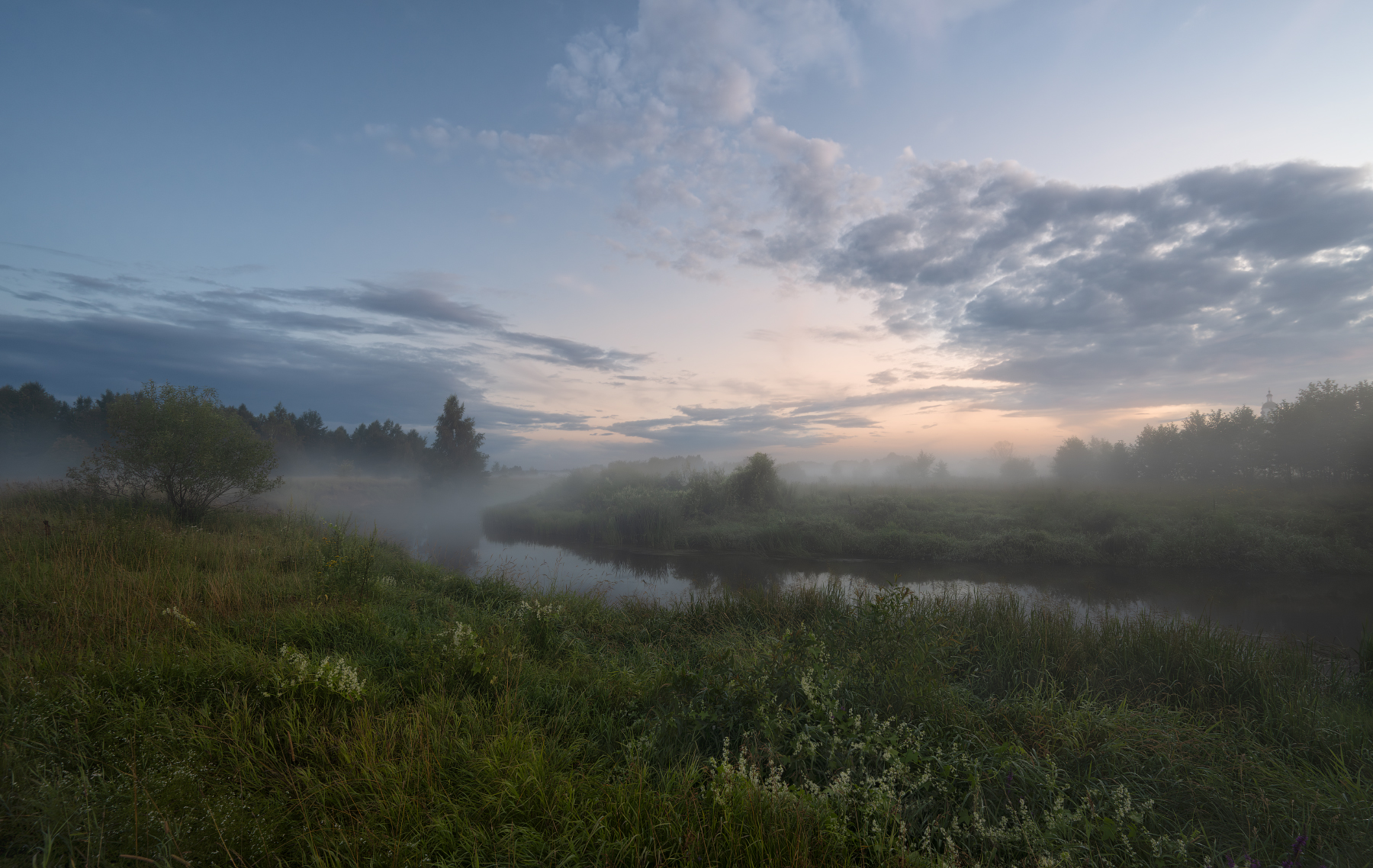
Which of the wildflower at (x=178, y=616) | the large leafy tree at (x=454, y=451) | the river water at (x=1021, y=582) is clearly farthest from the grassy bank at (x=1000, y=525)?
the wildflower at (x=178, y=616)

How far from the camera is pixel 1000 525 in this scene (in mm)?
21828

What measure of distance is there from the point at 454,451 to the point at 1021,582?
126 ft

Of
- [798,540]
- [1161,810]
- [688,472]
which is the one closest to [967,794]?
[1161,810]

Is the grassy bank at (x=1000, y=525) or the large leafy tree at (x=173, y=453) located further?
the grassy bank at (x=1000, y=525)

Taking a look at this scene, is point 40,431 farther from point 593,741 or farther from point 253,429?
point 593,741

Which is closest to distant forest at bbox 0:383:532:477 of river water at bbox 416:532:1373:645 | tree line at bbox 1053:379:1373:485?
river water at bbox 416:532:1373:645

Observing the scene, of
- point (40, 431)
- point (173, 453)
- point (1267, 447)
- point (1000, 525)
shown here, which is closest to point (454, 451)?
point (40, 431)

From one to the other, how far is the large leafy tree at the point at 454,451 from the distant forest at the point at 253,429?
634 millimetres

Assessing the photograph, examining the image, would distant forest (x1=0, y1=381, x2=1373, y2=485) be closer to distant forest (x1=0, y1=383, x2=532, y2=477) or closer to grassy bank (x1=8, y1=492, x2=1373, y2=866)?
distant forest (x1=0, y1=383, x2=532, y2=477)

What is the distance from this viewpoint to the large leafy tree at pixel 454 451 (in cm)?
3969

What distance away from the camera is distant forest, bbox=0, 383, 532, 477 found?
20734mm

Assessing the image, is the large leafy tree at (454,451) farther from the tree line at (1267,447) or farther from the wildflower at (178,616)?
the tree line at (1267,447)

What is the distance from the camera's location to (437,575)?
10.3m

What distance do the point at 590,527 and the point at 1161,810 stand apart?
24.7 meters
